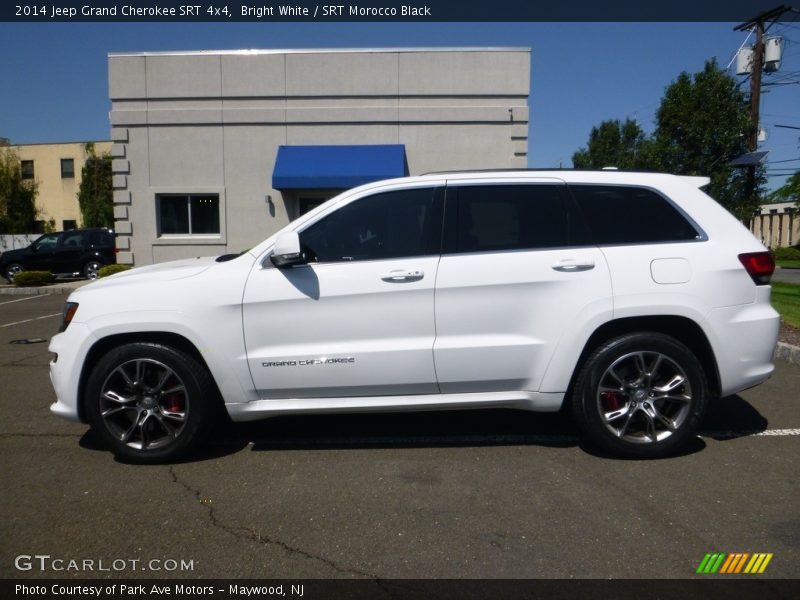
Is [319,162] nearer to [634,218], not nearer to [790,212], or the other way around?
[634,218]

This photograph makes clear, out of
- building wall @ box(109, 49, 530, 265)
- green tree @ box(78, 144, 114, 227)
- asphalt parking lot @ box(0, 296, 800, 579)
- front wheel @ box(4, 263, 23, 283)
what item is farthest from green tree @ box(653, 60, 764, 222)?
green tree @ box(78, 144, 114, 227)

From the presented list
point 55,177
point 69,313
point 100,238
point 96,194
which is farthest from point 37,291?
point 55,177

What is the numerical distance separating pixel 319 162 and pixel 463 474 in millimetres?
13241

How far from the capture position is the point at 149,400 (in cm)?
431

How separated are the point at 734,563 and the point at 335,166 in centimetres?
1416

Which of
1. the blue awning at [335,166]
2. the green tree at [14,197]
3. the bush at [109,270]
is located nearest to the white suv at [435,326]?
the blue awning at [335,166]

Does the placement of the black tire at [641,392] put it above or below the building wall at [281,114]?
below

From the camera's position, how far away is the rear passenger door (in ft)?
13.9

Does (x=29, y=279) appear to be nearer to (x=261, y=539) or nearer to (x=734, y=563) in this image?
(x=261, y=539)

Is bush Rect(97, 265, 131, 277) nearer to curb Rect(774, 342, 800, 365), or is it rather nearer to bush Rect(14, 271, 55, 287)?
bush Rect(14, 271, 55, 287)

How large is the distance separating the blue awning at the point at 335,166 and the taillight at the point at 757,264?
455 inches

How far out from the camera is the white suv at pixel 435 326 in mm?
4227

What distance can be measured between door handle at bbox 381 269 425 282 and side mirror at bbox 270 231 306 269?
1.86 feet

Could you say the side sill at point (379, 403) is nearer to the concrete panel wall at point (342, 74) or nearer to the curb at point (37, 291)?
the concrete panel wall at point (342, 74)
